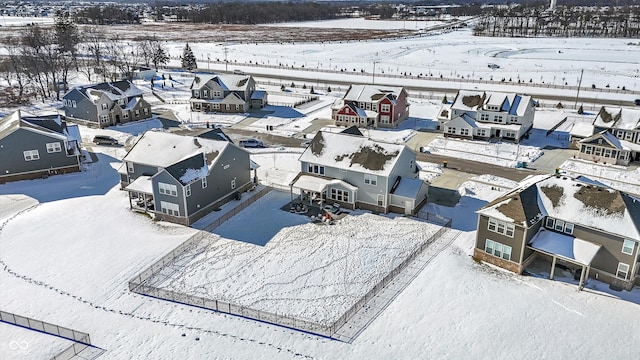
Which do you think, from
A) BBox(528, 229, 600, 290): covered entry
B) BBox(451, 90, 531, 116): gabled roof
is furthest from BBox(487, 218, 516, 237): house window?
BBox(451, 90, 531, 116): gabled roof

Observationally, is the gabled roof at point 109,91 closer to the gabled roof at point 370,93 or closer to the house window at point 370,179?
the gabled roof at point 370,93

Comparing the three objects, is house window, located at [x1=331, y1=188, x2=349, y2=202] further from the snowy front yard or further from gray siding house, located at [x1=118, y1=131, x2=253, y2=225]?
gray siding house, located at [x1=118, y1=131, x2=253, y2=225]

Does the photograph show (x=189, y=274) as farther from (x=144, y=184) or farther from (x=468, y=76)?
(x=468, y=76)

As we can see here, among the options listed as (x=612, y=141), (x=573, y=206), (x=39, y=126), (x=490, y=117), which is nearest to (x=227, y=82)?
(x=39, y=126)

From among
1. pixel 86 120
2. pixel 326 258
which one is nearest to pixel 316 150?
pixel 326 258

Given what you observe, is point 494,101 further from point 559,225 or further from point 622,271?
point 622,271
